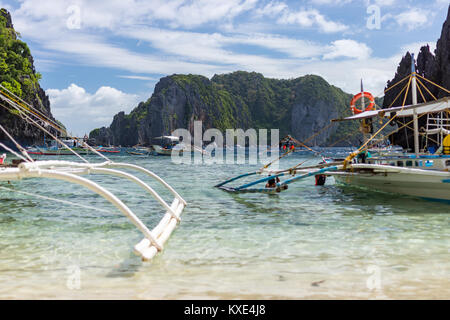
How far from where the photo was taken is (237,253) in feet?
24.4

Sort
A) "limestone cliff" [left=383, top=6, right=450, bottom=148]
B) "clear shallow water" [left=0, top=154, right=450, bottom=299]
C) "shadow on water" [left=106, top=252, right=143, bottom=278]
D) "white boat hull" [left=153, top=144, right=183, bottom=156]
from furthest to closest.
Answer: "white boat hull" [left=153, top=144, right=183, bottom=156] < "limestone cliff" [left=383, top=6, right=450, bottom=148] < "shadow on water" [left=106, top=252, right=143, bottom=278] < "clear shallow water" [left=0, top=154, right=450, bottom=299]

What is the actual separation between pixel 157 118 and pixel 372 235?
582 feet

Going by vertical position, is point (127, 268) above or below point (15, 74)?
below

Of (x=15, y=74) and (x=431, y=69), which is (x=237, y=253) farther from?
(x=431, y=69)

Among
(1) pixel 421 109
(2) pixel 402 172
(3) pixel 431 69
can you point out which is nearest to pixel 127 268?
(2) pixel 402 172

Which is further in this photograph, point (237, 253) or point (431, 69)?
point (431, 69)

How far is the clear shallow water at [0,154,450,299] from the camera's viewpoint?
5430 mm

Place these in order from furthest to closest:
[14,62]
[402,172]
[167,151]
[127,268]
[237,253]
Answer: [167,151]
[14,62]
[402,172]
[237,253]
[127,268]

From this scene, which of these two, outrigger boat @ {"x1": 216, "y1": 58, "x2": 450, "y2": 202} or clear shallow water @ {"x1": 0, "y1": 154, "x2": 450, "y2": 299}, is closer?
clear shallow water @ {"x1": 0, "y1": 154, "x2": 450, "y2": 299}

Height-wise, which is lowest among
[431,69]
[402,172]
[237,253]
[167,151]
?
[237,253]

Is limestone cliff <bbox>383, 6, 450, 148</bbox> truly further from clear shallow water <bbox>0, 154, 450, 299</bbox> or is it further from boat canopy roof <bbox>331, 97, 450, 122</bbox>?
clear shallow water <bbox>0, 154, 450, 299</bbox>

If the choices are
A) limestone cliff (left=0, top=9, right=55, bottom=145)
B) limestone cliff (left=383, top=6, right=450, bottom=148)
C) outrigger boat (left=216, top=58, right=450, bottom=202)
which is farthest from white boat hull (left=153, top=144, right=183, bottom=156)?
outrigger boat (left=216, top=58, right=450, bottom=202)
